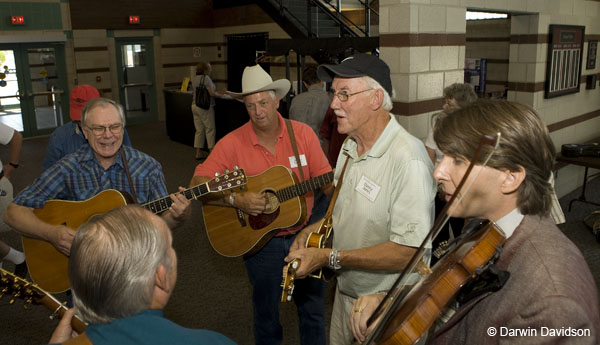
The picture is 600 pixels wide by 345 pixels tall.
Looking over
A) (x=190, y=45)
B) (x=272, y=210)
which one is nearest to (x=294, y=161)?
(x=272, y=210)

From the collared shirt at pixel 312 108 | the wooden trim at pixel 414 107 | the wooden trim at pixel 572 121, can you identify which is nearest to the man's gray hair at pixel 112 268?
the wooden trim at pixel 414 107

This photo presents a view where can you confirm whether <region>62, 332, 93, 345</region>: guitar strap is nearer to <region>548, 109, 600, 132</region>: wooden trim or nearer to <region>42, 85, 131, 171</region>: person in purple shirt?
<region>42, 85, 131, 171</region>: person in purple shirt

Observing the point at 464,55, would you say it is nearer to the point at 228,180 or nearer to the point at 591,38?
the point at 591,38

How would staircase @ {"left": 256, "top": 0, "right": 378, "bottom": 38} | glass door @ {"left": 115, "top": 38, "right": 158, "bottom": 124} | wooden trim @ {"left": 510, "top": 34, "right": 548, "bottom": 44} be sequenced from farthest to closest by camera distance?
glass door @ {"left": 115, "top": 38, "right": 158, "bottom": 124} < staircase @ {"left": 256, "top": 0, "right": 378, "bottom": 38} < wooden trim @ {"left": 510, "top": 34, "right": 548, "bottom": 44}

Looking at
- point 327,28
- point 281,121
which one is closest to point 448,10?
point 281,121

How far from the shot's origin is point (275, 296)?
275cm

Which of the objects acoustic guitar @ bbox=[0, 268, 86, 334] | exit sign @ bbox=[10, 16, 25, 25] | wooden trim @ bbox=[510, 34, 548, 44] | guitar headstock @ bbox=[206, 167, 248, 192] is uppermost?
exit sign @ bbox=[10, 16, 25, 25]

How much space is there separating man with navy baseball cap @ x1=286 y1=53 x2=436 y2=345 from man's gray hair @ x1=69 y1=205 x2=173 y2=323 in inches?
31.3

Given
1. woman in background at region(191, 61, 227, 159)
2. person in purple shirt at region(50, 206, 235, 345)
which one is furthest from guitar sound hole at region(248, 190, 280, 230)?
woman in background at region(191, 61, 227, 159)

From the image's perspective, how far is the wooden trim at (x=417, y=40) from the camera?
4.11m

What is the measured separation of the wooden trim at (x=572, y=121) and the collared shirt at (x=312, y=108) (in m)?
3.03

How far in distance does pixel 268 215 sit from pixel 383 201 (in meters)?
1.07

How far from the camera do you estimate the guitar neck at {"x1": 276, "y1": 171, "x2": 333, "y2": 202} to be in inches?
109

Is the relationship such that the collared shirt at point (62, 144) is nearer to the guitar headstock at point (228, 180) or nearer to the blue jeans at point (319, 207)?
the guitar headstock at point (228, 180)
